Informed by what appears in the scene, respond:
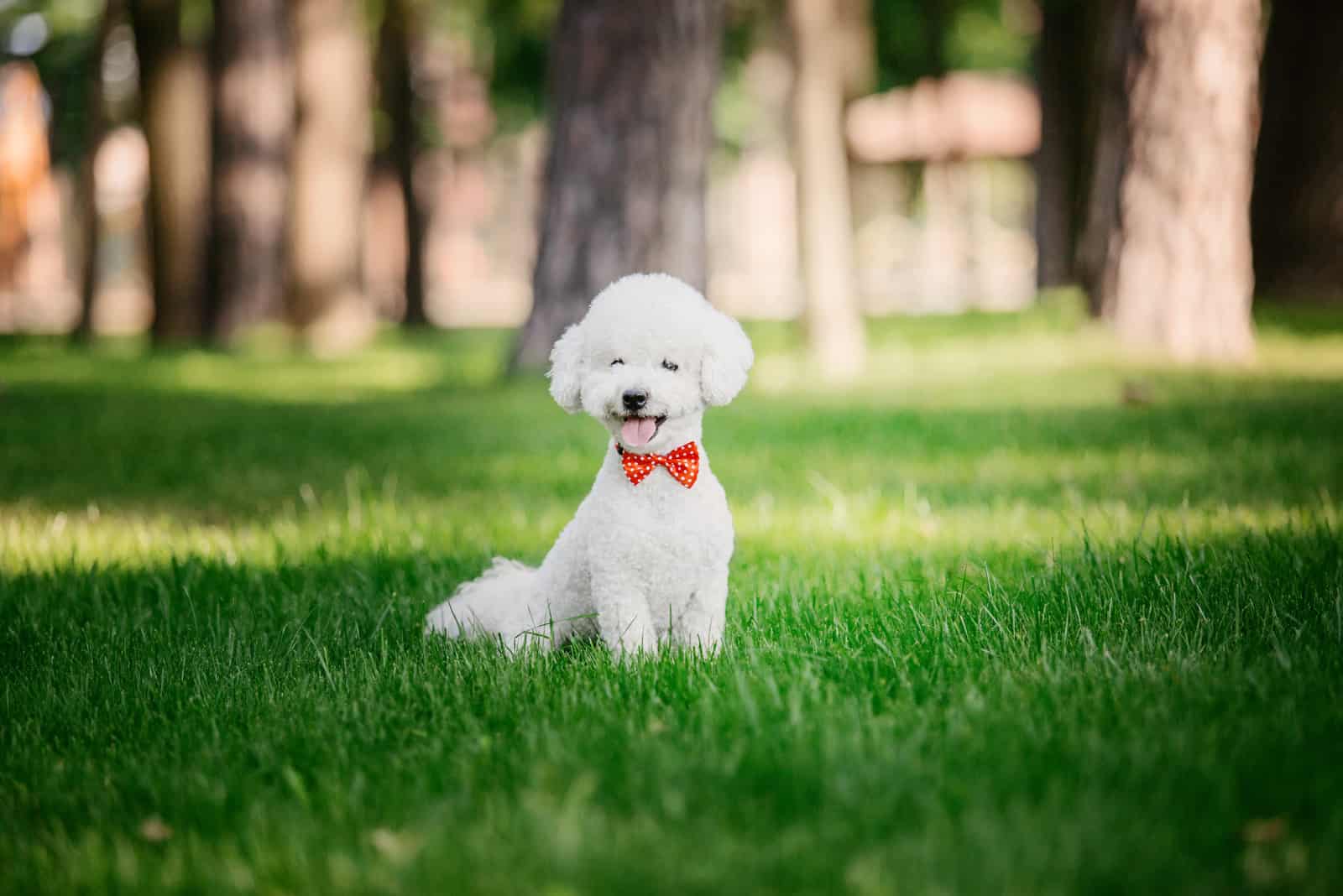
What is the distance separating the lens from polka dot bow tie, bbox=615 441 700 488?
11.1 feet

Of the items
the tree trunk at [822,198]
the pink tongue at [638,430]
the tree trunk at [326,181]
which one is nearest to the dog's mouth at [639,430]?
the pink tongue at [638,430]

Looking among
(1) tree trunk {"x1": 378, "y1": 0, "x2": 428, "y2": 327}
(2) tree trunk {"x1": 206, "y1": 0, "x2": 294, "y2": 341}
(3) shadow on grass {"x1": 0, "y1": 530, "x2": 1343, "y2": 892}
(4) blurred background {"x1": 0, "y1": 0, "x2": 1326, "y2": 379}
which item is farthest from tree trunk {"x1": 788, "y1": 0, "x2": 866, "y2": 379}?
(1) tree trunk {"x1": 378, "y1": 0, "x2": 428, "y2": 327}

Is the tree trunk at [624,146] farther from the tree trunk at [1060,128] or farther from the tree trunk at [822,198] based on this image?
the tree trunk at [1060,128]

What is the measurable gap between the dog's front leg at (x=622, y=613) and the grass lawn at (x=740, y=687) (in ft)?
0.24

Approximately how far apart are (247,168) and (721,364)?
1477 cm

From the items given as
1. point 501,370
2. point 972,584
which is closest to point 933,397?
point 501,370

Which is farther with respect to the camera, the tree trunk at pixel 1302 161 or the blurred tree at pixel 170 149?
the blurred tree at pixel 170 149

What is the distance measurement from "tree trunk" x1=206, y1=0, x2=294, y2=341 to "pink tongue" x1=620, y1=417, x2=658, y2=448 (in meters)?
14.1

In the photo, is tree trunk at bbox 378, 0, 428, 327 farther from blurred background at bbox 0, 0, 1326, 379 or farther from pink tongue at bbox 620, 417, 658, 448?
pink tongue at bbox 620, 417, 658, 448

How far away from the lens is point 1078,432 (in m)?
7.44

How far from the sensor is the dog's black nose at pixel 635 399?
3.21 meters

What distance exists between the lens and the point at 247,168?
1655cm

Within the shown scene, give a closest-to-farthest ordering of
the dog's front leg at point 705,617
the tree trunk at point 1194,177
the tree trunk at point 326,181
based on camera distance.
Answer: the dog's front leg at point 705,617 < the tree trunk at point 1194,177 < the tree trunk at point 326,181

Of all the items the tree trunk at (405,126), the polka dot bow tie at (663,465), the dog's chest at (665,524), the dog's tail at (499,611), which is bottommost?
the dog's tail at (499,611)
